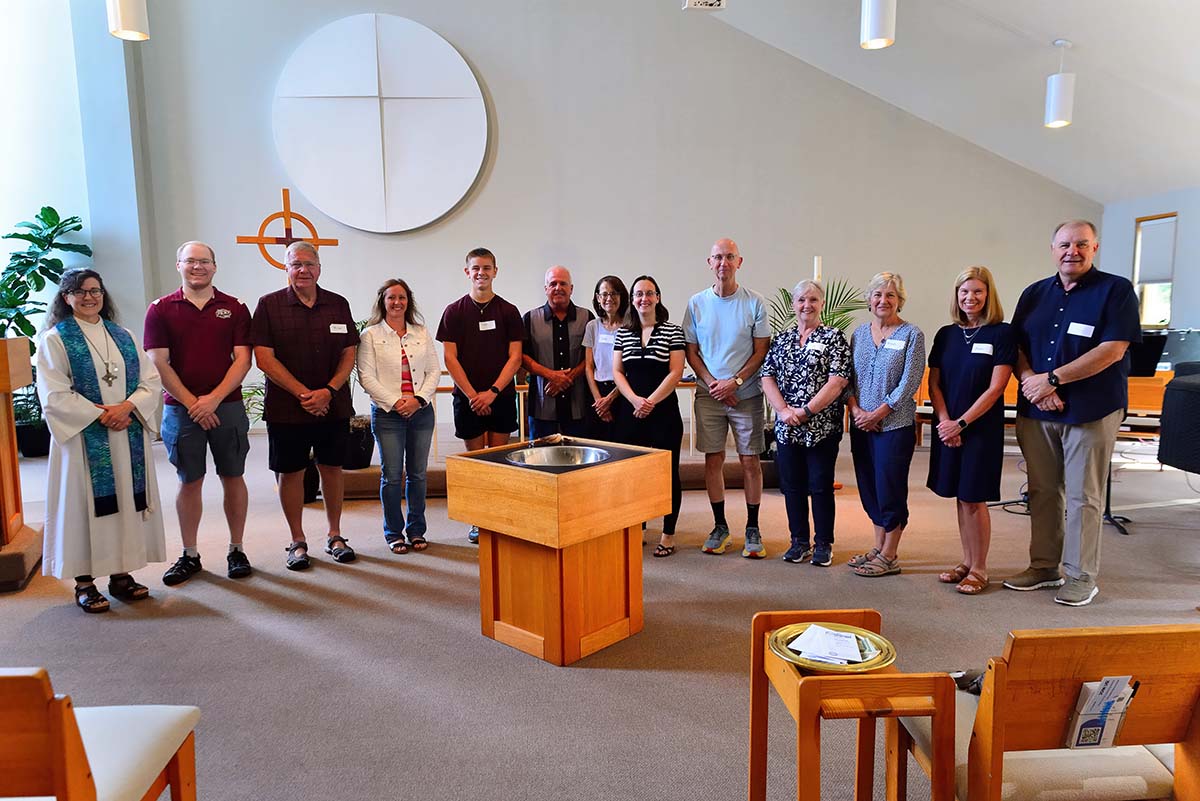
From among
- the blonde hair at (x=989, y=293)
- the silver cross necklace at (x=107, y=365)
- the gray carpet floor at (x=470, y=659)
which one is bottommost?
the gray carpet floor at (x=470, y=659)

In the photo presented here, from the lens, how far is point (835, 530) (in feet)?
13.9

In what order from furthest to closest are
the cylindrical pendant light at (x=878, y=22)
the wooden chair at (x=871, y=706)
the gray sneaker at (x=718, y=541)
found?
the cylindrical pendant light at (x=878, y=22) → the gray sneaker at (x=718, y=541) → the wooden chair at (x=871, y=706)

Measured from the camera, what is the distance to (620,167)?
7.52 m

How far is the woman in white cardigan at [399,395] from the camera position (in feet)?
12.5

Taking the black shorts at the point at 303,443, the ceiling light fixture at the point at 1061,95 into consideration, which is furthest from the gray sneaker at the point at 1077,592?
the ceiling light fixture at the point at 1061,95

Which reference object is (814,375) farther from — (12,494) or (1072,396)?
(12,494)

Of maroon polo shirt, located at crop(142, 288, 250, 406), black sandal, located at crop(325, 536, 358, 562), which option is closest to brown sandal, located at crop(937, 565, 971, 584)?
black sandal, located at crop(325, 536, 358, 562)

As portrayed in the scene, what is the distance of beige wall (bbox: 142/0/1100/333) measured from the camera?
7129 mm

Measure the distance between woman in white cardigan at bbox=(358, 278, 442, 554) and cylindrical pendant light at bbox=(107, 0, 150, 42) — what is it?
8.83ft

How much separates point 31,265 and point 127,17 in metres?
3.18

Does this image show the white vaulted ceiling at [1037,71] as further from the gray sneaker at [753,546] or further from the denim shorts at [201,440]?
the denim shorts at [201,440]

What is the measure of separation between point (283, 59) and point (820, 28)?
16.8 ft

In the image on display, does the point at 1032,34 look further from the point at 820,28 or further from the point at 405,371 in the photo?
the point at 405,371

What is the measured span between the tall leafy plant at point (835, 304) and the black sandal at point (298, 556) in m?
4.97
